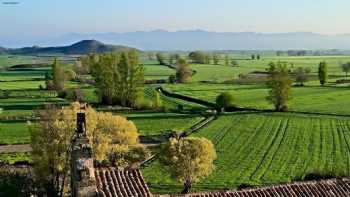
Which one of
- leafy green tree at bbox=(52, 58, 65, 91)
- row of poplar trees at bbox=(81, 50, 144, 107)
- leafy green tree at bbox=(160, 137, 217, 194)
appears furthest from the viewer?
leafy green tree at bbox=(52, 58, 65, 91)

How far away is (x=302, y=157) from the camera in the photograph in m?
59.7

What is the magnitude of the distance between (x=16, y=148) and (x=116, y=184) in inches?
2125

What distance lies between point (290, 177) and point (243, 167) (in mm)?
6014

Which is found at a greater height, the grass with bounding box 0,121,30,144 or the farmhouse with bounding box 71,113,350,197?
the farmhouse with bounding box 71,113,350,197

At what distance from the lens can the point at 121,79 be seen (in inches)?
4296

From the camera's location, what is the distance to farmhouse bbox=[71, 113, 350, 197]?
16.7 meters

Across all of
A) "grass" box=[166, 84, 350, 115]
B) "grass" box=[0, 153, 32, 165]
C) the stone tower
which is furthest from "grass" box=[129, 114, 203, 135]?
the stone tower

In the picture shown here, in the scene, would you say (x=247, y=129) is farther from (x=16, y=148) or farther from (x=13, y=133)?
(x=13, y=133)

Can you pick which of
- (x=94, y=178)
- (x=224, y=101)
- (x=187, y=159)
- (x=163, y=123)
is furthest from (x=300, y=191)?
(x=224, y=101)

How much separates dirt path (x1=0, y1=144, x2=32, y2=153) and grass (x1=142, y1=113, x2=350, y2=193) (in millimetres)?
19685

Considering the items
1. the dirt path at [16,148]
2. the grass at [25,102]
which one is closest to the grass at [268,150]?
the dirt path at [16,148]

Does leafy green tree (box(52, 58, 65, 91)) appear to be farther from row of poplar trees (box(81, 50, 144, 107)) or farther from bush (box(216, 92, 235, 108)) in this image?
bush (box(216, 92, 235, 108))

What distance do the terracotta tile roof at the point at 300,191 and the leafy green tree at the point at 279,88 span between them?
270ft

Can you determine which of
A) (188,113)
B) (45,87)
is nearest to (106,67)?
(188,113)
